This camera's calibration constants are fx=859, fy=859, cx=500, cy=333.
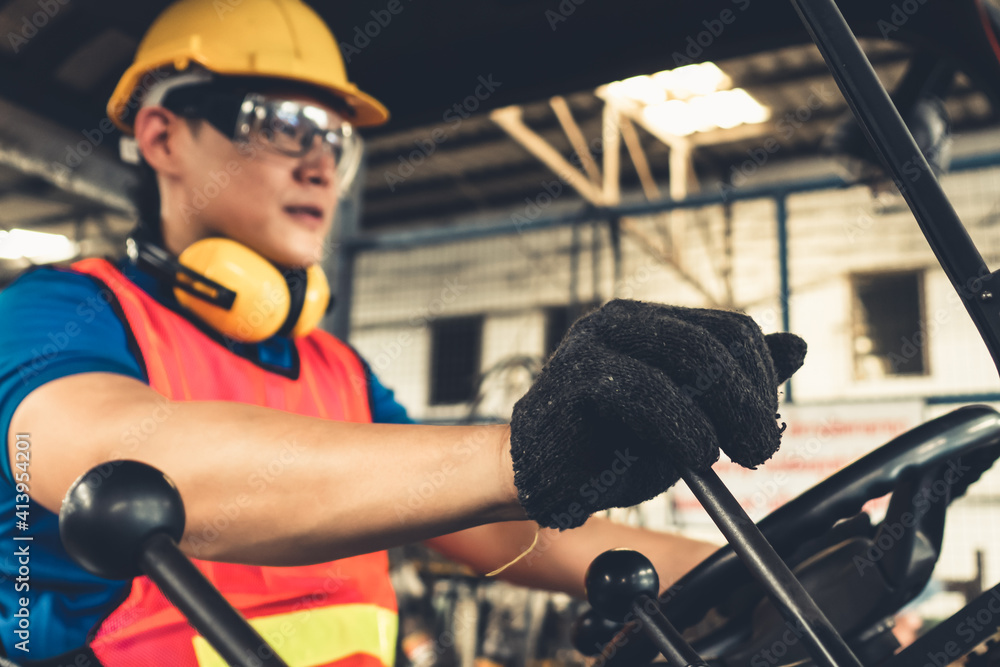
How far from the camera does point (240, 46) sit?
1.65m

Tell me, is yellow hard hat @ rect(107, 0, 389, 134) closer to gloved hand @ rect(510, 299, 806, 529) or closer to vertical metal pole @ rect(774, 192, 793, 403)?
gloved hand @ rect(510, 299, 806, 529)

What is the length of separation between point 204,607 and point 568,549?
104 cm

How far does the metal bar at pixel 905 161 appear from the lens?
2.54 ft

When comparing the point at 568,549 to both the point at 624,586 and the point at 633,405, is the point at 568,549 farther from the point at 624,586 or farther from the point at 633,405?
the point at 633,405

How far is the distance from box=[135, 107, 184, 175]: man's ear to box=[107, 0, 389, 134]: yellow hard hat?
0.20 feet

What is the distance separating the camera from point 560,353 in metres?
0.81

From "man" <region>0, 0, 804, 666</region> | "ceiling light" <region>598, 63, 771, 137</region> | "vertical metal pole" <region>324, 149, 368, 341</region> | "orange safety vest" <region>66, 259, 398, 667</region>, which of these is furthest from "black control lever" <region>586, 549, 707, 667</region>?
"ceiling light" <region>598, 63, 771, 137</region>

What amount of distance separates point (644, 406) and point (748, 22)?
2.57 ft

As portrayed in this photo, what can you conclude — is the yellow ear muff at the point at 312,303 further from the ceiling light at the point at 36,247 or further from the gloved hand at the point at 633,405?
the ceiling light at the point at 36,247

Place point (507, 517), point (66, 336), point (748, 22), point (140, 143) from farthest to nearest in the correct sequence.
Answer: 1. point (140, 143)
2. point (748, 22)
3. point (66, 336)
4. point (507, 517)

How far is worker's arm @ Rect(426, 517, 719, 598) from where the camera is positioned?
4.91 feet

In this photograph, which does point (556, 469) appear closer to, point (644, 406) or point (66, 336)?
point (644, 406)

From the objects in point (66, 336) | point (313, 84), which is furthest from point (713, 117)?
point (66, 336)

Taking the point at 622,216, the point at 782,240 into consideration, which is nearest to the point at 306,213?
the point at 622,216
